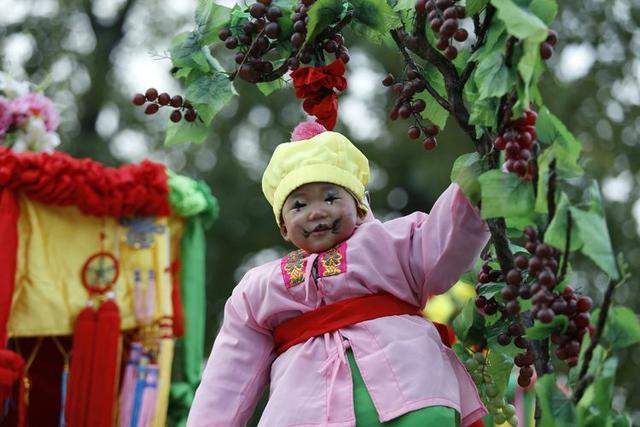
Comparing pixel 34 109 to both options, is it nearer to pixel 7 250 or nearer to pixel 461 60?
pixel 7 250

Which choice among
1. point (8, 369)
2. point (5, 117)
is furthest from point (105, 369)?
point (5, 117)

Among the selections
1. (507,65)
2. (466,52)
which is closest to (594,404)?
(507,65)

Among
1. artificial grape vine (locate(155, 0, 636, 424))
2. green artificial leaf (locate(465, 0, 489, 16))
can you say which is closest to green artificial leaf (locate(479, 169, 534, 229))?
artificial grape vine (locate(155, 0, 636, 424))

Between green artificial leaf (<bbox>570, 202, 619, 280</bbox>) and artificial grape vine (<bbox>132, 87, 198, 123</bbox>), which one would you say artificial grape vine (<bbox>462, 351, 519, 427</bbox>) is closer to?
green artificial leaf (<bbox>570, 202, 619, 280</bbox>)

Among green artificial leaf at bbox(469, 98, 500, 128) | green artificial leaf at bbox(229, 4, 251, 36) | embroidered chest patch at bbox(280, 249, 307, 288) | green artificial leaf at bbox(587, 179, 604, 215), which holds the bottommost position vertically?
embroidered chest patch at bbox(280, 249, 307, 288)

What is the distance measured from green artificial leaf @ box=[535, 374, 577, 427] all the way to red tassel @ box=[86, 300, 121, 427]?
8.54 ft

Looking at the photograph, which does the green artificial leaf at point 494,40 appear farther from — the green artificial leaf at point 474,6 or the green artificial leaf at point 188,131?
the green artificial leaf at point 188,131

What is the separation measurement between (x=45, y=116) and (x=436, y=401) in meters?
3.05

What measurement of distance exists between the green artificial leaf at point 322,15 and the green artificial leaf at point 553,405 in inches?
38.6

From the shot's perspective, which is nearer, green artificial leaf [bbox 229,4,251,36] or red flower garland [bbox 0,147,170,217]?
green artificial leaf [bbox 229,4,251,36]

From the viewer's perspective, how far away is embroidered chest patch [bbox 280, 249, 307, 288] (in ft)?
8.04

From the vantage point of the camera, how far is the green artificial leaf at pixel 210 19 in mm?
2480

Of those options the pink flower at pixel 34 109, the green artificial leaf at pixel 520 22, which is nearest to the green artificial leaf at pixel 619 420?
the green artificial leaf at pixel 520 22

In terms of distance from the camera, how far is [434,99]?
244 cm
